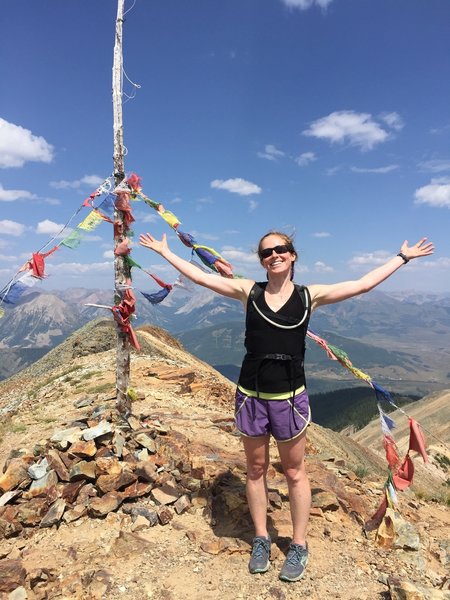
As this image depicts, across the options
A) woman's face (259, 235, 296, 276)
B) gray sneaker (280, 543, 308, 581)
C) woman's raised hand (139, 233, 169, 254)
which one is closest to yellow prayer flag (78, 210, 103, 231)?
woman's raised hand (139, 233, 169, 254)

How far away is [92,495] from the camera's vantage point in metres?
6.75

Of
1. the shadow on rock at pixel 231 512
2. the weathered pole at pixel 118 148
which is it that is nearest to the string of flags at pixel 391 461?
the shadow on rock at pixel 231 512

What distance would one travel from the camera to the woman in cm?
466

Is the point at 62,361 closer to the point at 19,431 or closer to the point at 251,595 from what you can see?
the point at 19,431

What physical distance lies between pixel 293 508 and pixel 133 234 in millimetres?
5892

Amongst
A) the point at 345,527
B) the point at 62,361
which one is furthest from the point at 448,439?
the point at 345,527

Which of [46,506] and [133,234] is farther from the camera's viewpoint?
[133,234]

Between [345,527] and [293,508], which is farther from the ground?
[293,508]

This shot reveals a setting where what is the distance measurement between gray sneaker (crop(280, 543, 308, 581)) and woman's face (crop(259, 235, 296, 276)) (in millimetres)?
3497

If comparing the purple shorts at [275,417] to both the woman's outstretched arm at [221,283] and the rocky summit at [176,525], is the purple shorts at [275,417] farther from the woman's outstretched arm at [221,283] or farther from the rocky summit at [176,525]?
Result: the rocky summit at [176,525]

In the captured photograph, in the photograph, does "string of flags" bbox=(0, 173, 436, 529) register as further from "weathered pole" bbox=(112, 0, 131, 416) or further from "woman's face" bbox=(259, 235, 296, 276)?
"woman's face" bbox=(259, 235, 296, 276)

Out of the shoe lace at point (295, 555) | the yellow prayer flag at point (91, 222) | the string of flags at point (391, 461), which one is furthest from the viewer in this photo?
the yellow prayer flag at point (91, 222)

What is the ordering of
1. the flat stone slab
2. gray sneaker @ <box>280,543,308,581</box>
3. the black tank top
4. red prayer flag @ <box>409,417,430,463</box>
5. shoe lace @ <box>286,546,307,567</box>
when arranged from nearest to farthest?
1. the black tank top
2. gray sneaker @ <box>280,543,308,581</box>
3. shoe lace @ <box>286,546,307,567</box>
4. red prayer flag @ <box>409,417,430,463</box>
5. the flat stone slab

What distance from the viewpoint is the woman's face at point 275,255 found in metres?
4.73
